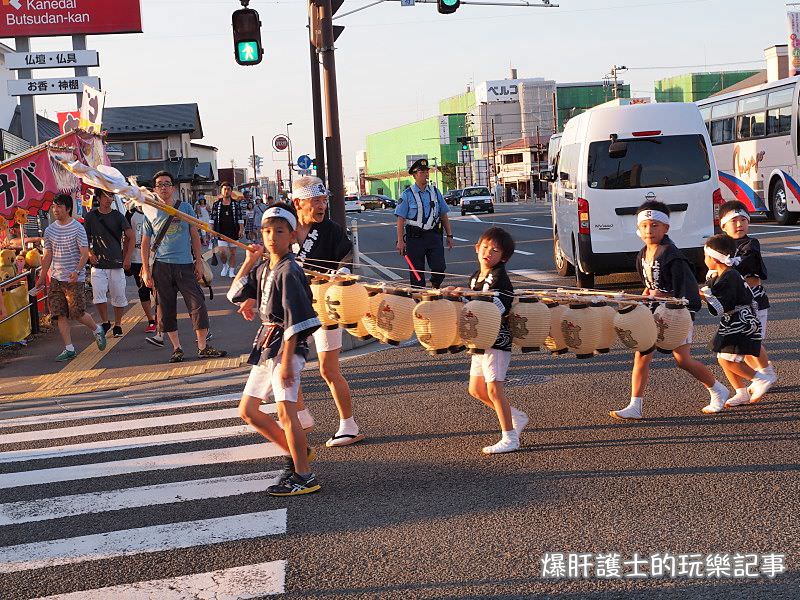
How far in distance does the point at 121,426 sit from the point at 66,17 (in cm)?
2639

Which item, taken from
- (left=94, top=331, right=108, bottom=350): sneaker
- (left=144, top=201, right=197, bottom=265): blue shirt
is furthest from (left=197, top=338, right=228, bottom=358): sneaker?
(left=94, top=331, right=108, bottom=350): sneaker

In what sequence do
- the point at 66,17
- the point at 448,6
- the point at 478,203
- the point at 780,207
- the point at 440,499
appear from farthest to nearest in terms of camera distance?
the point at 478,203 < the point at 66,17 < the point at 780,207 < the point at 448,6 < the point at 440,499

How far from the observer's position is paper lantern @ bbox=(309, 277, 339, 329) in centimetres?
671

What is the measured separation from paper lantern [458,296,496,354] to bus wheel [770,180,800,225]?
75.7 feet

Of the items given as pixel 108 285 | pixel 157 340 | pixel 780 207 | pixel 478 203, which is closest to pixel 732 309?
pixel 157 340

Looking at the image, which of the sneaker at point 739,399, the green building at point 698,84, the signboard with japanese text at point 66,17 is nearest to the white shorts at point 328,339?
the sneaker at point 739,399

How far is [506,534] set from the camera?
4.90 m

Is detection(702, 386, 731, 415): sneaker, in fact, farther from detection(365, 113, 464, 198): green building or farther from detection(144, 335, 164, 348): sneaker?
detection(365, 113, 464, 198): green building

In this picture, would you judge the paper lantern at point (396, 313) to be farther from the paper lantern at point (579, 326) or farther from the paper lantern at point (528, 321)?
the paper lantern at point (579, 326)

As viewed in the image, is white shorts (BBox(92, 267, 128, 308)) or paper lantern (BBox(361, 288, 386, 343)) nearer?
paper lantern (BBox(361, 288, 386, 343))

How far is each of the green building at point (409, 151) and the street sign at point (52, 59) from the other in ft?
315

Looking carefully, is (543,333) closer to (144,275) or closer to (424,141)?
(144,275)

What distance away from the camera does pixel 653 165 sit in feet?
47.3

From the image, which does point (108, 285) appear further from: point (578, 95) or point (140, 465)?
point (578, 95)
